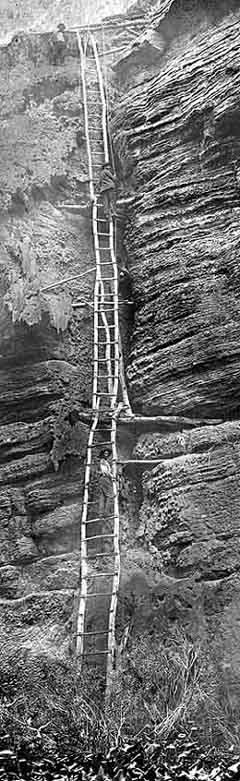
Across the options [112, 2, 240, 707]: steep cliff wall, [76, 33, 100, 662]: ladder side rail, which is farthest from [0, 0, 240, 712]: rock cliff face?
[76, 33, 100, 662]: ladder side rail

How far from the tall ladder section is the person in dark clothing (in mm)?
101

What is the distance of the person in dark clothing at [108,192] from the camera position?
1083 centimetres

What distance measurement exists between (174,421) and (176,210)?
2.86 meters

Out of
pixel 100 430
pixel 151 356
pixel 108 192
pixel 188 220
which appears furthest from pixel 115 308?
pixel 108 192

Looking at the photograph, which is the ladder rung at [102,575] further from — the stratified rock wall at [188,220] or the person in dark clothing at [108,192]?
the person in dark clothing at [108,192]

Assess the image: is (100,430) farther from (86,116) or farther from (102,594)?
(86,116)

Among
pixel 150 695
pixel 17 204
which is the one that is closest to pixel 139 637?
pixel 150 695

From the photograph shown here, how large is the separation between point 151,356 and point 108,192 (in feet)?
9.40

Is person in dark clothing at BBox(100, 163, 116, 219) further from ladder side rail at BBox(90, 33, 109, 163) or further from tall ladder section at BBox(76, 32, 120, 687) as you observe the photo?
ladder side rail at BBox(90, 33, 109, 163)

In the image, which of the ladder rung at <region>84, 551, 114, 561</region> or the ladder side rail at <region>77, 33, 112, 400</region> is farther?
the ladder side rail at <region>77, 33, 112, 400</region>

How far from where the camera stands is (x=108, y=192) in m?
10.9

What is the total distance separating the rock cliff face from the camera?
7805 mm

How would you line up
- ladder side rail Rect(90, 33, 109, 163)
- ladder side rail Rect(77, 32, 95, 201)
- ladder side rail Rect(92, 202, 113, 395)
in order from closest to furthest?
ladder side rail Rect(92, 202, 113, 395) → ladder side rail Rect(77, 32, 95, 201) → ladder side rail Rect(90, 33, 109, 163)

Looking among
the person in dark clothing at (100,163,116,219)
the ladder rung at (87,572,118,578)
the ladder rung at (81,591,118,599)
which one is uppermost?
the person in dark clothing at (100,163,116,219)
